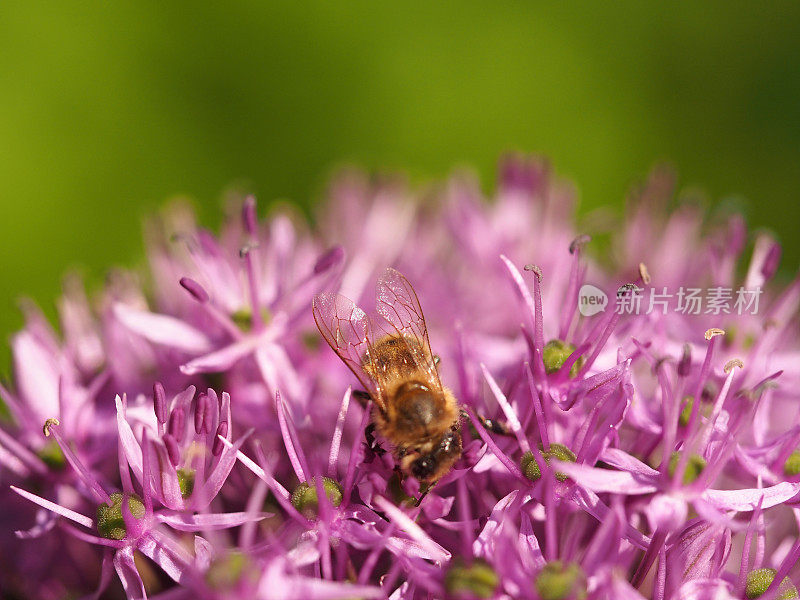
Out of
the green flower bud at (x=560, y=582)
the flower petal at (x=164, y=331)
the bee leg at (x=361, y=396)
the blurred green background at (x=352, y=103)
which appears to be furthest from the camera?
the blurred green background at (x=352, y=103)

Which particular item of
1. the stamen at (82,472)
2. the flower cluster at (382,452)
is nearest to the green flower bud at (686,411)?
the flower cluster at (382,452)

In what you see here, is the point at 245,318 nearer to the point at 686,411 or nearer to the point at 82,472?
the point at 82,472

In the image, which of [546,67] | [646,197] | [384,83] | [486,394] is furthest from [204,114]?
[486,394]

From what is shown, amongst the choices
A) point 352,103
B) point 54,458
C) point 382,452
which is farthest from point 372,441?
point 352,103

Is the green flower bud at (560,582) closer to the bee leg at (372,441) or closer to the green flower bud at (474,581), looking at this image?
the green flower bud at (474,581)

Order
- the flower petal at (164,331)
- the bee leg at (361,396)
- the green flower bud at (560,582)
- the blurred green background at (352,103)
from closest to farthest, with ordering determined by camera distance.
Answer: the green flower bud at (560,582) < the bee leg at (361,396) < the flower petal at (164,331) < the blurred green background at (352,103)
